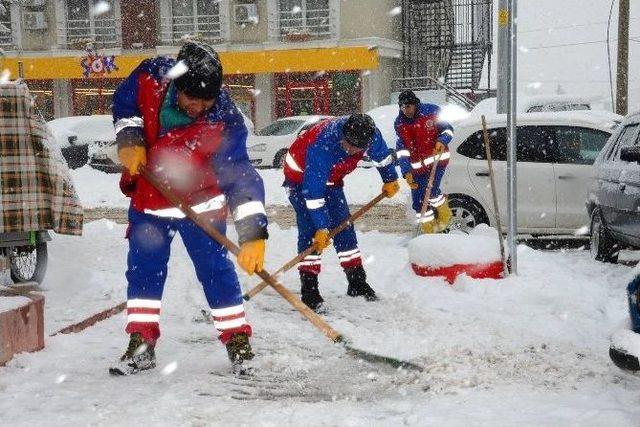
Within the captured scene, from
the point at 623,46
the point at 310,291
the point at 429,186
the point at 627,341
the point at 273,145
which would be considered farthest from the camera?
the point at 623,46

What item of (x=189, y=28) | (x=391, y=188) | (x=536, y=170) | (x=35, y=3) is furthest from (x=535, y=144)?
(x=35, y=3)

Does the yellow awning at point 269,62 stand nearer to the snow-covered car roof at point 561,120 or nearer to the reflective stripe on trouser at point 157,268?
the snow-covered car roof at point 561,120

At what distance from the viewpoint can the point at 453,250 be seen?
21.4ft

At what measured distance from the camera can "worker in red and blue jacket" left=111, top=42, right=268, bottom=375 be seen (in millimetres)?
4082

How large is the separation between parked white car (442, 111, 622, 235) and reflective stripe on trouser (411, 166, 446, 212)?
0.56 m

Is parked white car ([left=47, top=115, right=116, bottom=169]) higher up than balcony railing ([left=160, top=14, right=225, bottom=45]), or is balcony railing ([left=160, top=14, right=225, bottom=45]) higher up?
balcony railing ([left=160, top=14, right=225, bottom=45])

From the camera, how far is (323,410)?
3619 millimetres

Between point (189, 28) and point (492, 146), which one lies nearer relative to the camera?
point (492, 146)

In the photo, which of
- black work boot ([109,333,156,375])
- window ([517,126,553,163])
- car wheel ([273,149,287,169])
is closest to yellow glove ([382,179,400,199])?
black work boot ([109,333,156,375])

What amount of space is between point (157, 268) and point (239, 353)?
642 millimetres

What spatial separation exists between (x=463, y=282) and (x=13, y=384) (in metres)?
3.69

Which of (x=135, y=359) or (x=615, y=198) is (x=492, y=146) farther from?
(x=135, y=359)

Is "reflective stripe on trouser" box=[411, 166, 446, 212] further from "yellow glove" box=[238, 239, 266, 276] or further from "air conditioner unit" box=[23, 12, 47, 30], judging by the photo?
"air conditioner unit" box=[23, 12, 47, 30]

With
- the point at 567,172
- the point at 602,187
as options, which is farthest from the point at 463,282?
the point at 567,172
